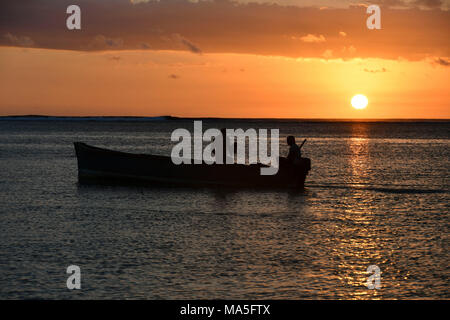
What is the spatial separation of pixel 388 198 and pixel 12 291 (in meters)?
18.5

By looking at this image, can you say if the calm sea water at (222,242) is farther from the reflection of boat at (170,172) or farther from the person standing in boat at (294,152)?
the person standing in boat at (294,152)

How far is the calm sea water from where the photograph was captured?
12.5 m

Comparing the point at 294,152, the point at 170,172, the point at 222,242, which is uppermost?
the point at 294,152

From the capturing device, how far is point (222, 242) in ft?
54.9

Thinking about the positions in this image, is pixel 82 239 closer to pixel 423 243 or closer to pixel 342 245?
pixel 342 245

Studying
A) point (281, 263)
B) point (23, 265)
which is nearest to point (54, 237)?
point (23, 265)

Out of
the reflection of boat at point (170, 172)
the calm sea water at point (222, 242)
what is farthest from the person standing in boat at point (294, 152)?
the calm sea water at point (222, 242)

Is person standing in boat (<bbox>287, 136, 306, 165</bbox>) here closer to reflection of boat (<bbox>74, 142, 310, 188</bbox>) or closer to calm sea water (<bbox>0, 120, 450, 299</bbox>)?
reflection of boat (<bbox>74, 142, 310, 188</bbox>)

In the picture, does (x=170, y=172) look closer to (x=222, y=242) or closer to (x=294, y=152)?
(x=294, y=152)

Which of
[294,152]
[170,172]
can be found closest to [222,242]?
[294,152]

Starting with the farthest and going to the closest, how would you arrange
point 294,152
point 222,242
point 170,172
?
point 170,172 → point 294,152 → point 222,242

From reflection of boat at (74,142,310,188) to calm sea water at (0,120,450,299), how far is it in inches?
30.0

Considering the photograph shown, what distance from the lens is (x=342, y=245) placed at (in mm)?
16547

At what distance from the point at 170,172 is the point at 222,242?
1359 cm
